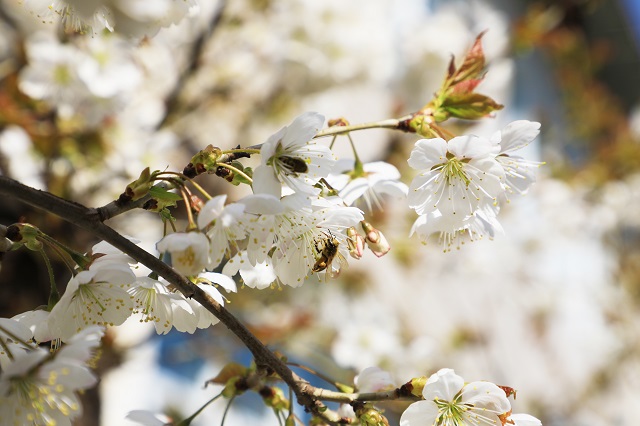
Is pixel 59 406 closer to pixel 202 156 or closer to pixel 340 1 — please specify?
pixel 202 156

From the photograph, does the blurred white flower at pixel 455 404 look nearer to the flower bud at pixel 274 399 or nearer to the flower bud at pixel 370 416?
the flower bud at pixel 370 416

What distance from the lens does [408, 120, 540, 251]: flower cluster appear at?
0.54 m

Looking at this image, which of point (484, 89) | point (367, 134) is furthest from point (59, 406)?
point (367, 134)

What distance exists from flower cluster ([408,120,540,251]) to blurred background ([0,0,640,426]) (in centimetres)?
37

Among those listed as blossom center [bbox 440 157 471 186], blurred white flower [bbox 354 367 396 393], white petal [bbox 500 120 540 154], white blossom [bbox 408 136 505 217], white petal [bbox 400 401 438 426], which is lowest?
white petal [bbox 400 401 438 426]

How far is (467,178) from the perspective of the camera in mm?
570

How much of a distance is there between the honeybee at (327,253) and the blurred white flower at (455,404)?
0.13 meters

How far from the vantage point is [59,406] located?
0.45 m

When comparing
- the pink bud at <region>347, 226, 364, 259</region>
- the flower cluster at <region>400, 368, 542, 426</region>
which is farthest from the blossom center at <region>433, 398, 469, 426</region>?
the pink bud at <region>347, 226, 364, 259</region>

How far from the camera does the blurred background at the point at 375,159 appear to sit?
1.22 metres

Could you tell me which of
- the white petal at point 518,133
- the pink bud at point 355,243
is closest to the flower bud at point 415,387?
the pink bud at point 355,243

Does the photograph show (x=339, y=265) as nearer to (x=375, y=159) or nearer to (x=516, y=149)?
(x=516, y=149)

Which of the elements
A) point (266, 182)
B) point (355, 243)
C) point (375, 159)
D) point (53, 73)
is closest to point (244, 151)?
point (266, 182)

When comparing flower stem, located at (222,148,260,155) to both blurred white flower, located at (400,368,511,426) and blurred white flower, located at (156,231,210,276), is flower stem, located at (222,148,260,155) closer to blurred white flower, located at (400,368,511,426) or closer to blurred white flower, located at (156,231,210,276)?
blurred white flower, located at (156,231,210,276)
